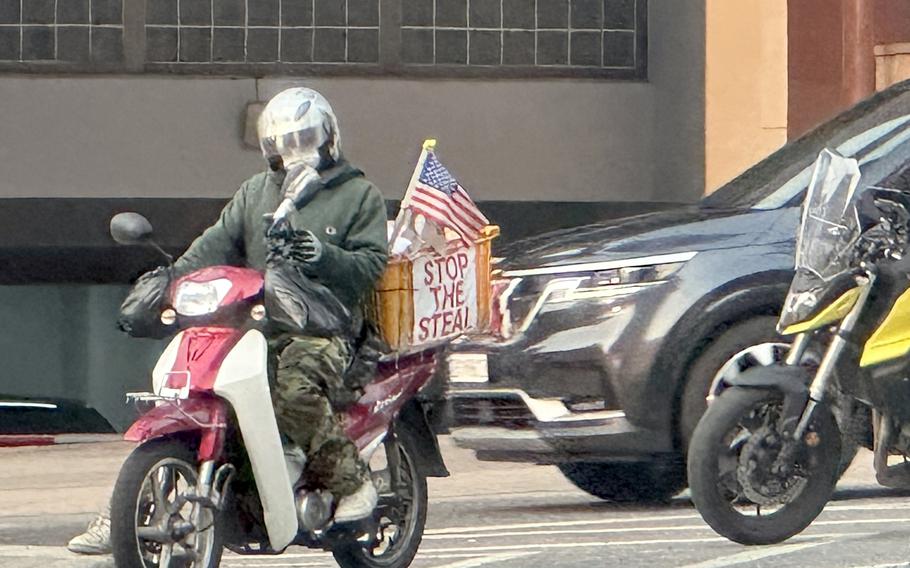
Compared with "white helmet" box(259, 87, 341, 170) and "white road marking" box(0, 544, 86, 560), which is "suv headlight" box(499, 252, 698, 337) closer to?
"white road marking" box(0, 544, 86, 560)

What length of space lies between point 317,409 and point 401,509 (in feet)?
2.72

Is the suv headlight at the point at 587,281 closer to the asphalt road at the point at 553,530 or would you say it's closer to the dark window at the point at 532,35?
the asphalt road at the point at 553,530

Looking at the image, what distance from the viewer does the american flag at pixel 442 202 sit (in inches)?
300

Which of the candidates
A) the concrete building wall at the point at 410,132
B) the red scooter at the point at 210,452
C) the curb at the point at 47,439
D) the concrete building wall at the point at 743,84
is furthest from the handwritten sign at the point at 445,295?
the curb at the point at 47,439

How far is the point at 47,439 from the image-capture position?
18.6 metres

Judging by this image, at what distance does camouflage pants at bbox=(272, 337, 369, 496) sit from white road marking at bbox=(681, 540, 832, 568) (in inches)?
54.9

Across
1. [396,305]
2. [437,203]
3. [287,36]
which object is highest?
[287,36]

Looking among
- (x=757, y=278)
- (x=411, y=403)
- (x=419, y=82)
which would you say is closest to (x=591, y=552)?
(x=411, y=403)

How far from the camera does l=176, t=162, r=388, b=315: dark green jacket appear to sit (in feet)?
23.2

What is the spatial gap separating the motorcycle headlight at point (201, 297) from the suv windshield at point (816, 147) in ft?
12.0

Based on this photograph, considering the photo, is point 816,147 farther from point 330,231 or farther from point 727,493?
point 330,231

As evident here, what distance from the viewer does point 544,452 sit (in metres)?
9.46

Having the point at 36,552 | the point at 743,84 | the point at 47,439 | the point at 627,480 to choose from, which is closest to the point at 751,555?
the point at 627,480

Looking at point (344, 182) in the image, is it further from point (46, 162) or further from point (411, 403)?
point (46, 162)
